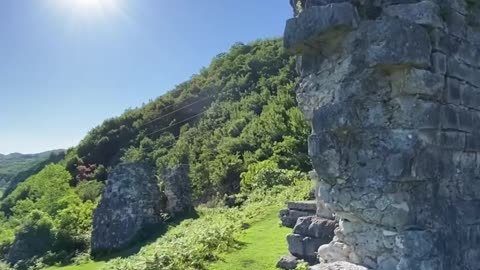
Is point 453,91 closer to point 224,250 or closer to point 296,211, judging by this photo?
point 296,211

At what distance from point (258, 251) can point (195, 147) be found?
25369mm

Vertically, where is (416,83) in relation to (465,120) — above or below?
above

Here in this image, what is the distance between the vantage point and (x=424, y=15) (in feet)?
12.2

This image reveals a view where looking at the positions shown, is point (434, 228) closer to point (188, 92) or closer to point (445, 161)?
point (445, 161)

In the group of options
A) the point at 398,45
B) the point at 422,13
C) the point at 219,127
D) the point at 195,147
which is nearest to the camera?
the point at 398,45

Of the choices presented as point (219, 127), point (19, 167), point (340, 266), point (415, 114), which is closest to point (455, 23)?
point (415, 114)

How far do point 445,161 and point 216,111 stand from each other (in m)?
35.5

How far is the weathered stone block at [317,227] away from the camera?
526 centimetres

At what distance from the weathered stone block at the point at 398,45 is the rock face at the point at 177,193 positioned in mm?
12006

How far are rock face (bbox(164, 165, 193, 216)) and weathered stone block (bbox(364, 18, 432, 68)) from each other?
39.4ft

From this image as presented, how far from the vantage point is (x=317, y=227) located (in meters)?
5.36

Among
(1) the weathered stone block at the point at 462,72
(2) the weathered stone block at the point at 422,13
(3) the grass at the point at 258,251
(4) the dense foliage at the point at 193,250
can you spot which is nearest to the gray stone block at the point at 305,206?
(3) the grass at the point at 258,251

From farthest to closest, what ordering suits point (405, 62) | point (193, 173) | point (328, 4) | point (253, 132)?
point (253, 132), point (193, 173), point (328, 4), point (405, 62)

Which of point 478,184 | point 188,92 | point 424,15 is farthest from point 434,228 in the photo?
point 188,92
